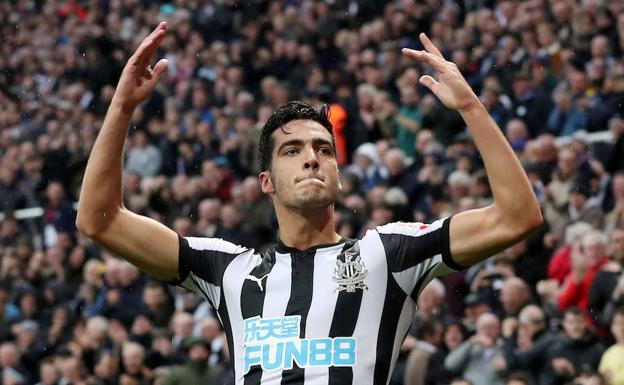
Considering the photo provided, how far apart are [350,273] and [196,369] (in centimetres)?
655

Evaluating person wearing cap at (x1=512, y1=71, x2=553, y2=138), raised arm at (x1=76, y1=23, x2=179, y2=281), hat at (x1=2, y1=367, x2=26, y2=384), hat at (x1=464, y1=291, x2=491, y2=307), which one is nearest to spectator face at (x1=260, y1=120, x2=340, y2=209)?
raised arm at (x1=76, y1=23, x2=179, y2=281)

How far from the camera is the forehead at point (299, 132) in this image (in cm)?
518

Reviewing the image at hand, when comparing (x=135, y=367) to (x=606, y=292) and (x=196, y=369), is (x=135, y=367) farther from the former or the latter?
(x=606, y=292)

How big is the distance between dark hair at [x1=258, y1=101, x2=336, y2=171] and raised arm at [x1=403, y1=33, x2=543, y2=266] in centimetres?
68

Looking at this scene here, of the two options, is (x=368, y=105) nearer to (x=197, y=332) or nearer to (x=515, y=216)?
(x=197, y=332)

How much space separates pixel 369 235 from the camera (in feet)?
16.8

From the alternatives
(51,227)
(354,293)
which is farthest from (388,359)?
(51,227)

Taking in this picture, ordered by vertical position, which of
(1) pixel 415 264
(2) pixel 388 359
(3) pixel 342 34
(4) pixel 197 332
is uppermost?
(3) pixel 342 34

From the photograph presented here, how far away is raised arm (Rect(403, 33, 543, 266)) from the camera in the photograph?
180 inches

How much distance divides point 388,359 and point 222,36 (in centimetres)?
1572

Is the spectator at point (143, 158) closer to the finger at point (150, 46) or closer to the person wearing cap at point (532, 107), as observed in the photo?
the person wearing cap at point (532, 107)

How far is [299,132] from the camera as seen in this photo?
17.1 ft

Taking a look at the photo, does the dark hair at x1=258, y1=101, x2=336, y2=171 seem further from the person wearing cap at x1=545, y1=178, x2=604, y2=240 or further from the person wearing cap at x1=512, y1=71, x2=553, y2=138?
the person wearing cap at x1=512, y1=71, x2=553, y2=138

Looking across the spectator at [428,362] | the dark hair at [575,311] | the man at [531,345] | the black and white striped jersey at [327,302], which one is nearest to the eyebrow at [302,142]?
the black and white striped jersey at [327,302]
